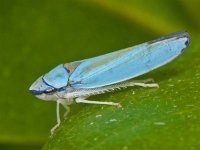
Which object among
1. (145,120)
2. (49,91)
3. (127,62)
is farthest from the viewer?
(49,91)

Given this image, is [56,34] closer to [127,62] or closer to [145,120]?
[127,62]

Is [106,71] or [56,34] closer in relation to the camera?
[106,71]

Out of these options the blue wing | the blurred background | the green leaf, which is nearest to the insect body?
the blue wing

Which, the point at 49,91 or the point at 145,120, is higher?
the point at 49,91

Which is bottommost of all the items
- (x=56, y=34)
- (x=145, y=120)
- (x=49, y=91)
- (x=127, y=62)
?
(x=145, y=120)

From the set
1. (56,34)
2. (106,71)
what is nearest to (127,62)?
(106,71)

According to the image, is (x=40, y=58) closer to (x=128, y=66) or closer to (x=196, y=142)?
(x=128, y=66)

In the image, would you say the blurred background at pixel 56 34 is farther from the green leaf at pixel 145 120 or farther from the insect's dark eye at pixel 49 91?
the green leaf at pixel 145 120

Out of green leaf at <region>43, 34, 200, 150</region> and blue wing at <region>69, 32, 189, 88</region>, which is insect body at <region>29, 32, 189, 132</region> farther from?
green leaf at <region>43, 34, 200, 150</region>
